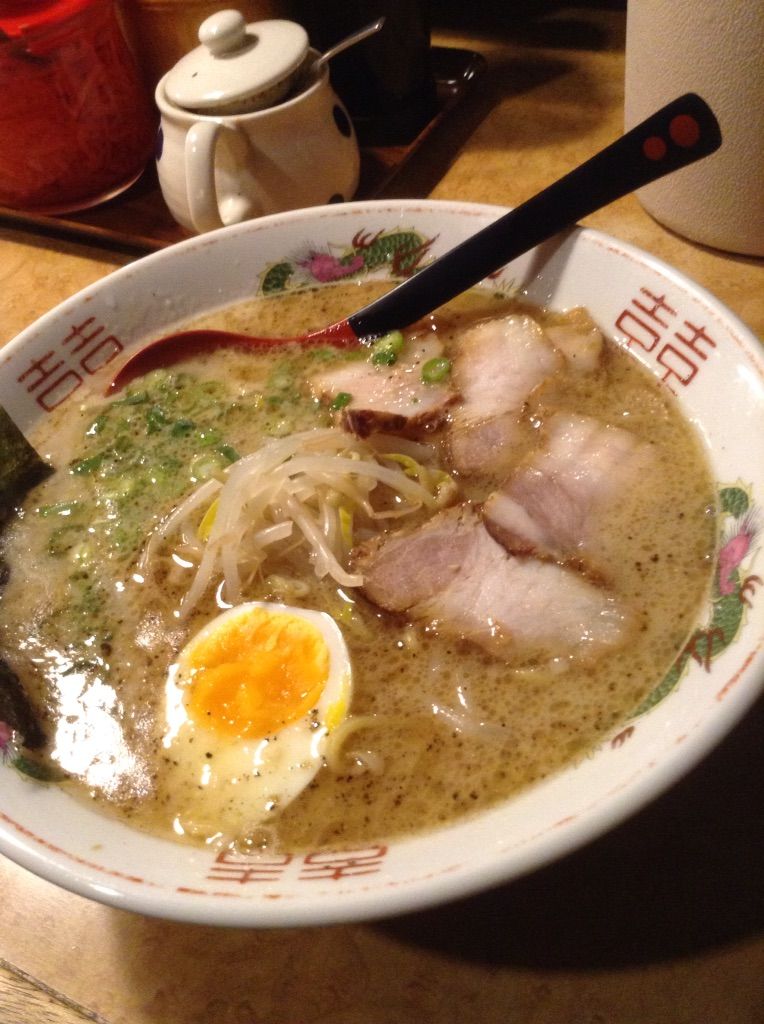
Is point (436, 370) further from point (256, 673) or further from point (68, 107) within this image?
point (68, 107)

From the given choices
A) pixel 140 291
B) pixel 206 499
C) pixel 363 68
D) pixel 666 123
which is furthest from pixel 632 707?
pixel 363 68

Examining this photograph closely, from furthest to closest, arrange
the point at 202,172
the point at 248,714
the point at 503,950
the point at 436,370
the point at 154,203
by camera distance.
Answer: the point at 154,203, the point at 202,172, the point at 436,370, the point at 248,714, the point at 503,950

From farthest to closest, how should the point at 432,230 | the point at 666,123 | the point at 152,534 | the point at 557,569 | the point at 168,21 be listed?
the point at 168,21 → the point at 432,230 → the point at 152,534 → the point at 666,123 → the point at 557,569

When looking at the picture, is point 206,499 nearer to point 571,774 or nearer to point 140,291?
point 140,291

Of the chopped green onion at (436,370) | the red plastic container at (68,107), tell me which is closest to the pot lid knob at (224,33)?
the red plastic container at (68,107)

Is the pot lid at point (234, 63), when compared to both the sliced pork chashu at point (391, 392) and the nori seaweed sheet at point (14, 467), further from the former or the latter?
the nori seaweed sheet at point (14, 467)

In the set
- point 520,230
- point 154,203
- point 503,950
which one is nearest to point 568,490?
point 520,230

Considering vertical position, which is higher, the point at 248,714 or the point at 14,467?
the point at 14,467

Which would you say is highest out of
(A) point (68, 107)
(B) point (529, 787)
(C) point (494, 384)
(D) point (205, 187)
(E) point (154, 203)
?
(A) point (68, 107)
